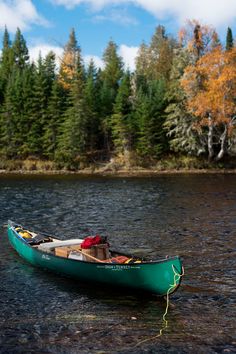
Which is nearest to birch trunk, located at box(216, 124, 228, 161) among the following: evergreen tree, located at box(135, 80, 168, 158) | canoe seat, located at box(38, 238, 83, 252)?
evergreen tree, located at box(135, 80, 168, 158)

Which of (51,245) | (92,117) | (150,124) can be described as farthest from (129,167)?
(51,245)

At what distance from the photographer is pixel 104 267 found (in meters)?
14.1

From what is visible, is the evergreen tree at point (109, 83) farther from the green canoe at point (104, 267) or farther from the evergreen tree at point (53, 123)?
the green canoe at point (104, 267)

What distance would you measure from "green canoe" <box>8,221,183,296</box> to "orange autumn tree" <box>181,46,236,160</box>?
4156 cm

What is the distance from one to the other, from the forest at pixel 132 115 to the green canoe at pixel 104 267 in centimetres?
4208

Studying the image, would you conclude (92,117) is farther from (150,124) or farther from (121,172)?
(121,172)

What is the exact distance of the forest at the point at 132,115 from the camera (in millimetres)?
56656

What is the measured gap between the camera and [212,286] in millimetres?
14797

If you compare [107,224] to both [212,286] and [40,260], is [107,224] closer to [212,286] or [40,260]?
[40,260]

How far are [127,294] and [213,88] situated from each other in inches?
1790

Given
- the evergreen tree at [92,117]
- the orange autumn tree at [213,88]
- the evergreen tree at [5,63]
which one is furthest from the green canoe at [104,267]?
the evergreen tree at [5,63]

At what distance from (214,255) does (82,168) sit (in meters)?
46.2

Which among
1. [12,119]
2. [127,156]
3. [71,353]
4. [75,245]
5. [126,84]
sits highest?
[126,84]

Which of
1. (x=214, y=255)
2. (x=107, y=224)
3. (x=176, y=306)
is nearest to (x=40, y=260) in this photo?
(x=176, y=306)
